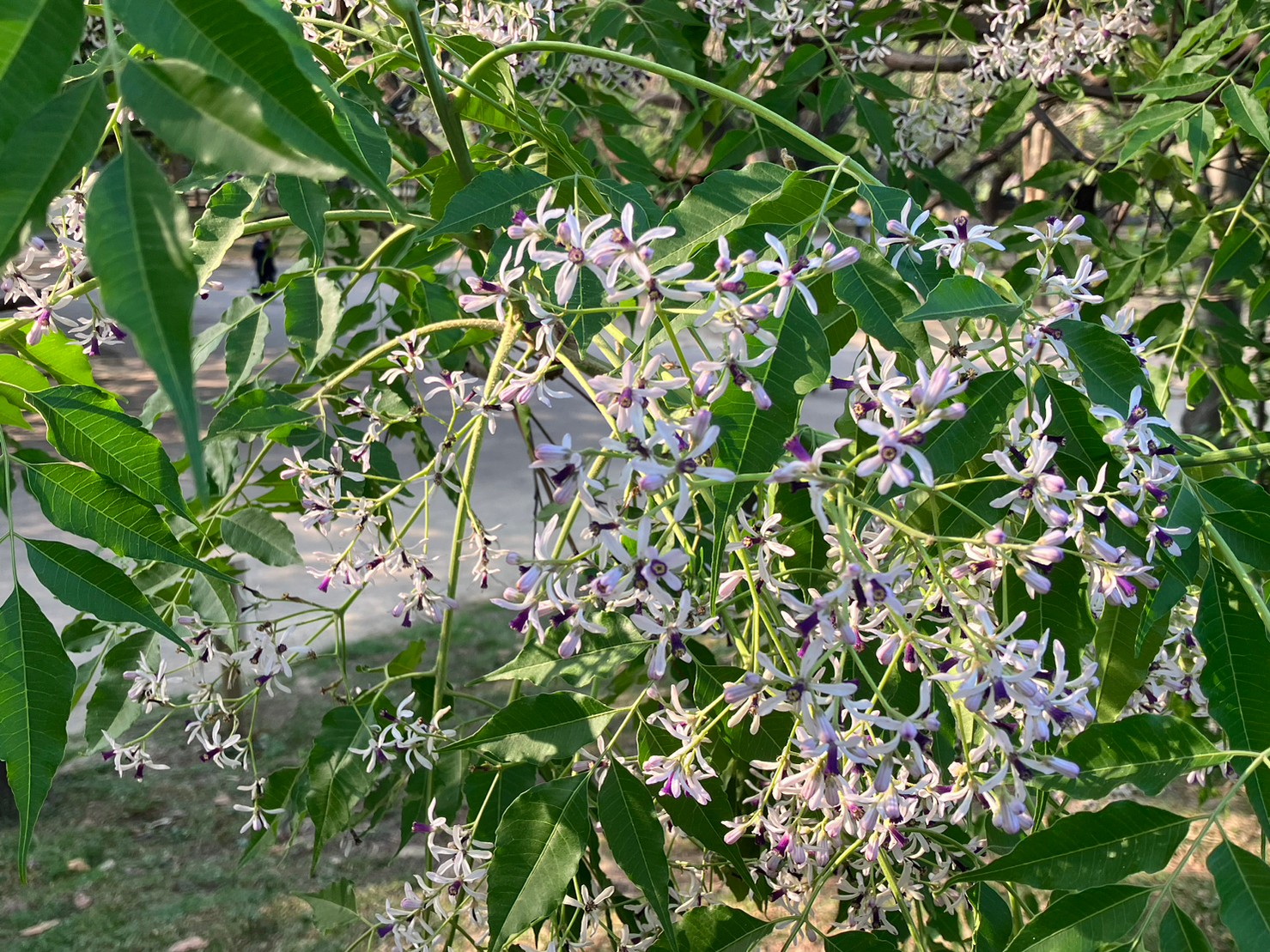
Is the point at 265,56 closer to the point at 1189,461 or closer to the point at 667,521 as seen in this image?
the point at 667,521

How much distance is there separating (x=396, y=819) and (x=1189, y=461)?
3409 mm

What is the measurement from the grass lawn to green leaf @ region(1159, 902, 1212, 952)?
2185mm

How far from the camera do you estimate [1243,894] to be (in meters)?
0.78

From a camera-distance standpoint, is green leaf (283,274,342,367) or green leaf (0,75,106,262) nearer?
green leaf (0,75,106,262)

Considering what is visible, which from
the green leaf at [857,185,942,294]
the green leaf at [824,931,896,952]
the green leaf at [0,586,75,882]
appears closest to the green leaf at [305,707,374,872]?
the green leaf at [0,586,75,882]

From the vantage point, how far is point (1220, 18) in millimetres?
1752

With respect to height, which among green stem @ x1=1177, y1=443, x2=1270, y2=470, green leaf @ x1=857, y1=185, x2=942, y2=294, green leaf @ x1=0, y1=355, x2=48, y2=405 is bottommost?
green stem @ x1=1177, y1=443, x2=1270, y2=470

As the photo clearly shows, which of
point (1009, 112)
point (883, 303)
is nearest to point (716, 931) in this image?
point (883, 303)

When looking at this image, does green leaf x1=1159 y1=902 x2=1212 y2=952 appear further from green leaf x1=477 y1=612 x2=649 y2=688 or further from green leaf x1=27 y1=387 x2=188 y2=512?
green leaf x1=27 y1=387 x2=188 y2=512

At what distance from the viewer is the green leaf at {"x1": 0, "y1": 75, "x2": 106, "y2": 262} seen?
498mm

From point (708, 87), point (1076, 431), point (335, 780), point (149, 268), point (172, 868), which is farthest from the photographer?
point (172, 868)

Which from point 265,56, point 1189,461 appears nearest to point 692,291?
point 265,56

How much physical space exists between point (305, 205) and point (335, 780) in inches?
27.8

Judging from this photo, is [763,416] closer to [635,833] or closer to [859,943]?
[635,833]
